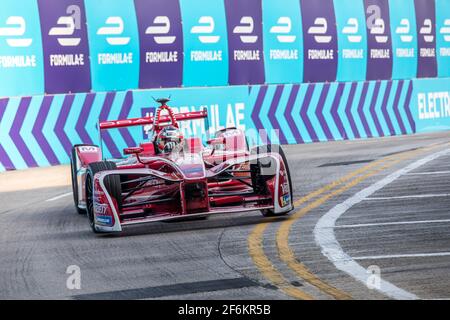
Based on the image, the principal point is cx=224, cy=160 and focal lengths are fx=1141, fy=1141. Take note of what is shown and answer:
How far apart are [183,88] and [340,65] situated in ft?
19.7

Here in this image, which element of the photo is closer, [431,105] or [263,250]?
[263,250]

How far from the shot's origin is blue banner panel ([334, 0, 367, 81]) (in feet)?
99.5

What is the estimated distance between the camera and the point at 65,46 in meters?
23.5

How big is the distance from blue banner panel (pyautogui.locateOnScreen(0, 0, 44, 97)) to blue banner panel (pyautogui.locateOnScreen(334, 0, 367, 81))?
9.74m

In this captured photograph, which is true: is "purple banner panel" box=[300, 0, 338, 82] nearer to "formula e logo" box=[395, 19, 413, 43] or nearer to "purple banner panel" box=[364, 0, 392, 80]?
"purple banner panel" box=[364, 0, 392, 80]

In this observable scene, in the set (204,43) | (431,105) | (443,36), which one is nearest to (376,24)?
(431,105)

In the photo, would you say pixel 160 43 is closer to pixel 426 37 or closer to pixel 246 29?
pixel 246 29

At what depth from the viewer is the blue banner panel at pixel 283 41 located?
→ 92.6ft

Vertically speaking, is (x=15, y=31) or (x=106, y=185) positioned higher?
(x=15, y=31)

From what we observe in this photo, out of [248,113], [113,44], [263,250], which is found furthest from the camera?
[248,113]

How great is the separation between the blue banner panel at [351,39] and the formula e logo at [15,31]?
10.0 meters

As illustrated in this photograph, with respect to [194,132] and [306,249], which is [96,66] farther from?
[306,249]

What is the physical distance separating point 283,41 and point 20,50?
8.14 meters
